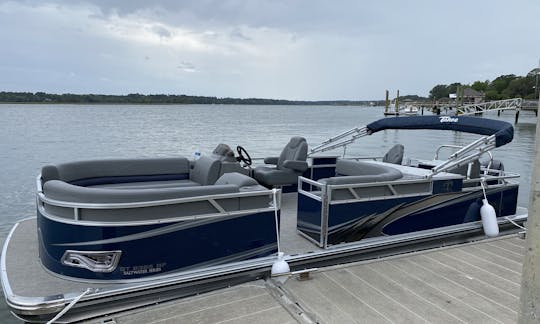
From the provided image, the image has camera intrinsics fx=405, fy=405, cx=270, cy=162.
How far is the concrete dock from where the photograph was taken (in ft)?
9.95

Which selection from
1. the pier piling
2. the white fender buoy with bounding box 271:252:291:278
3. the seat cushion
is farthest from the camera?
the seat cushion

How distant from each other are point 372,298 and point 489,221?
2586 millimetres

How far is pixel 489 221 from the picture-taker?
5062mm

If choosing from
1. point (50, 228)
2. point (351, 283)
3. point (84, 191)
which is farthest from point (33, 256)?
point (351, 283)

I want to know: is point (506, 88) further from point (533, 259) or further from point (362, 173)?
point (533, 259)

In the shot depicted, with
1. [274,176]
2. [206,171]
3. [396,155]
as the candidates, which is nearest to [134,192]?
[206,171]

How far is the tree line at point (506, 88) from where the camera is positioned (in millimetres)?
71188

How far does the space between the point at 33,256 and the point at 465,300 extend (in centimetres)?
384

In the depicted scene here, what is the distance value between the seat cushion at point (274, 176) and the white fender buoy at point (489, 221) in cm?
259

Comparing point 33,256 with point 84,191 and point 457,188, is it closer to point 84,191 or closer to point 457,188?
point 84,191

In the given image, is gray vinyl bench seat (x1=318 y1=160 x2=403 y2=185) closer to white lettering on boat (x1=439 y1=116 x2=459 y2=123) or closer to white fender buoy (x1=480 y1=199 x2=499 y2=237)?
white lettering on boat (x1=439 y1=116 x2=459 y2=123)

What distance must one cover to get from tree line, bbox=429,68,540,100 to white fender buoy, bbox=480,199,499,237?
5472cm

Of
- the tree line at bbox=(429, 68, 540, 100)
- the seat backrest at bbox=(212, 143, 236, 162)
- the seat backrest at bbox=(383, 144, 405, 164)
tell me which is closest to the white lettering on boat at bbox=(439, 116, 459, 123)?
the seat backrest at bbox=(383, 144, 405, 164)

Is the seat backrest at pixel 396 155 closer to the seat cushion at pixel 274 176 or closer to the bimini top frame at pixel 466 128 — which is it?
the bimini top frame at pixel 466 128
